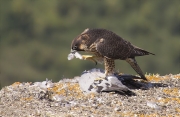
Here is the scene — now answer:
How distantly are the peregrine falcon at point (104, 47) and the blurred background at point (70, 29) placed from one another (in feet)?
130

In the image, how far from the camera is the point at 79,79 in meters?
10.9

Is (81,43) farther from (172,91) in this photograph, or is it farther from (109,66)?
(172,91)

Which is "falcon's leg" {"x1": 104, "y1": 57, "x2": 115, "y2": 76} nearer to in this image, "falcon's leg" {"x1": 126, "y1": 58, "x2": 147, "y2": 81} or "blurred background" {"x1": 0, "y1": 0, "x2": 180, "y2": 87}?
"falcon's leg" {"x1": 126, "y1": 58, "x2": 147, "y2": 81}

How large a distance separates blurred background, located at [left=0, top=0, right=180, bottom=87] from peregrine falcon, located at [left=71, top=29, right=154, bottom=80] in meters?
39.7

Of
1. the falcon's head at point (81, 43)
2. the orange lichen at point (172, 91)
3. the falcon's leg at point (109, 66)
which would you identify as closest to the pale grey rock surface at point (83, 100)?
the orange lichen at point (172, 91)

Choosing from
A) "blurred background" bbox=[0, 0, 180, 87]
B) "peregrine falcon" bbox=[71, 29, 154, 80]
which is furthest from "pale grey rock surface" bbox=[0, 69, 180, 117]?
"blurred background" bbox=[0, 0, 180, 87]

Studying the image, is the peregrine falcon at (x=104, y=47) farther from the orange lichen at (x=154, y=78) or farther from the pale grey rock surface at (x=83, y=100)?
the orange lichen at (x=154, y=78)

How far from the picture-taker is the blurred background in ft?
187

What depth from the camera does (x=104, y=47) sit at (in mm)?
10625

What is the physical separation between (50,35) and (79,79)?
58.5m

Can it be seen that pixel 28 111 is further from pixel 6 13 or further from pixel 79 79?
pixel 6 13

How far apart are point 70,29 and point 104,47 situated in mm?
59598

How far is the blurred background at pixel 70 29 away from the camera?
187 ft

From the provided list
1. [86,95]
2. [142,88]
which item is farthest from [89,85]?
[142,88]
